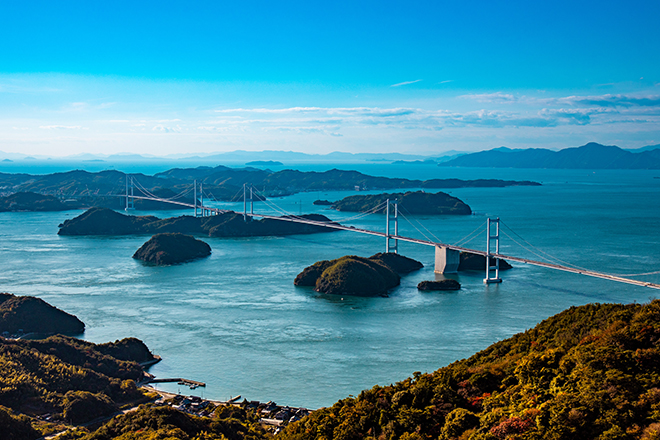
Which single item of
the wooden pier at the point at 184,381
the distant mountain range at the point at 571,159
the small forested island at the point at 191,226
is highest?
the distant mountain range at the point at 571,159

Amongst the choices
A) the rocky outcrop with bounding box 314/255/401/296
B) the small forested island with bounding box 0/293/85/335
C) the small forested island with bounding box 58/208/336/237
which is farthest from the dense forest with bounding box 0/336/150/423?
the small forested island with bounding box 58/208/336/237

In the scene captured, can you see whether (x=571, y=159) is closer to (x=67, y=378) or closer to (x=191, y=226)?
(x=191, y=226)

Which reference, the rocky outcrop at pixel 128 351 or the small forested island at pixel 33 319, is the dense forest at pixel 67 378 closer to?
the rocky outcrop at pixel 128 351

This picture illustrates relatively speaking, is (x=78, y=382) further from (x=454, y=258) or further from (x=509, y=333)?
(x=454, y=258)

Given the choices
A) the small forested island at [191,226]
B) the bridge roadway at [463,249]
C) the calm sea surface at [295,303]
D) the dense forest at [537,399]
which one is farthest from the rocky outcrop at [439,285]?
the small forested island at [191,226]

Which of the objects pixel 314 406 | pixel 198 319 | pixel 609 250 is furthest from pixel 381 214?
pixel 314 406

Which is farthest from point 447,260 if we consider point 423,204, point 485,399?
point 423,204

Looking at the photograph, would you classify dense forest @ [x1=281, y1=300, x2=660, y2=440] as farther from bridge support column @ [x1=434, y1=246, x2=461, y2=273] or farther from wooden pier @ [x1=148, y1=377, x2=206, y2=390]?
bridge support column @ [x1=434, y1=246, x2=461, y2=273]
